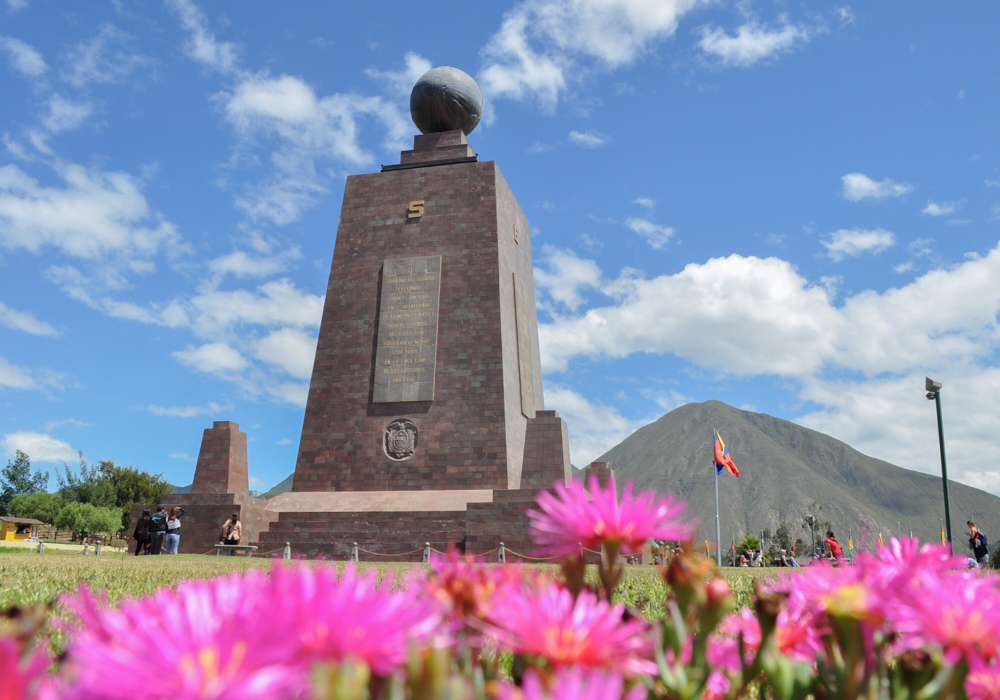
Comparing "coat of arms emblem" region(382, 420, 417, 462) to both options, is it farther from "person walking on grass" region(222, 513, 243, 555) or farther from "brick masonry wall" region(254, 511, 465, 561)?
"person walking on grass" region(222, 513, 243, 555)

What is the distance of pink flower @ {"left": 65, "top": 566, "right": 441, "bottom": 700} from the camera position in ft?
2.25

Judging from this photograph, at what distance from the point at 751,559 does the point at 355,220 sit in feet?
69.2

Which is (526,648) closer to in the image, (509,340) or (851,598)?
(851,598)

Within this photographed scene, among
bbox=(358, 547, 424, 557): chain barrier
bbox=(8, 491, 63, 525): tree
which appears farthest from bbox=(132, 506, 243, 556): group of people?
bbox=(8, 491, 63, 525): tree

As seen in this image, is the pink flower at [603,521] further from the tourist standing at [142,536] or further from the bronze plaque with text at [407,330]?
the tourist standing at [142,536]

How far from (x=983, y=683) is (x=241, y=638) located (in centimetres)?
100

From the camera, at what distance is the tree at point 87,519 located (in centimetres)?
4344

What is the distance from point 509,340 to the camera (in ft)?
66.2

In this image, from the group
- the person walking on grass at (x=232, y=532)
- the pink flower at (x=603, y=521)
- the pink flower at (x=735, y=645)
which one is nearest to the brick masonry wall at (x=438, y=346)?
the person walking on grass at (x=232, y=532)

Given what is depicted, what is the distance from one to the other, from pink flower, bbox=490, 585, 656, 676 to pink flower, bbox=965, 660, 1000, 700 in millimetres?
459

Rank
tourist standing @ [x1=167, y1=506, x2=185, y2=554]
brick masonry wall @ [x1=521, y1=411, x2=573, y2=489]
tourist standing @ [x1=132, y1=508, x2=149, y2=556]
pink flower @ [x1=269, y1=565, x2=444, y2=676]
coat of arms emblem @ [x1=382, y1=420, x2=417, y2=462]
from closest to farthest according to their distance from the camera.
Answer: pink flower @ [x1=269, y1=565, x2=444, y2=676]
tourist standing @ [x1=167, y1=506, x2=185, y2=554]
tourist standing @ [x1=132, y1=508, x2=149, y2=556]
coat of arms emblem @ [x1=382, y1=420, x2=417, y2=462]
brick masonry wall @ [x1=521, y1=411, x2=573, y2=489]

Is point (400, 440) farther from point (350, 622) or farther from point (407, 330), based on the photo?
point (350, 622)

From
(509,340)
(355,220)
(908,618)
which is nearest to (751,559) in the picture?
(509,340)

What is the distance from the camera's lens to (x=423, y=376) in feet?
63.1
